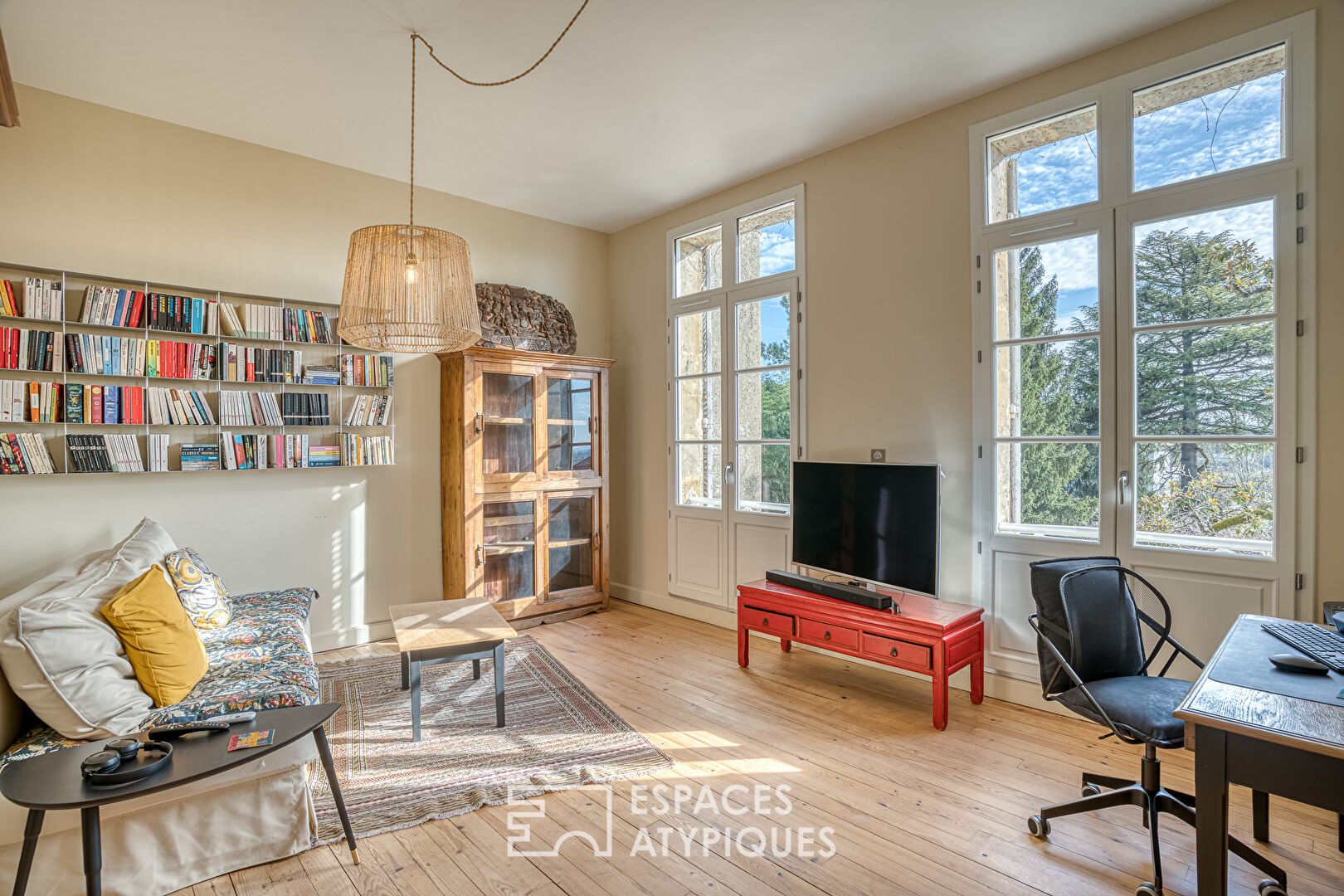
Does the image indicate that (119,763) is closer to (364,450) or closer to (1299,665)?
(364,450)

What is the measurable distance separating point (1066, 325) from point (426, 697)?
3.71 metres

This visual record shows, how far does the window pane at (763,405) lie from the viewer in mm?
4336

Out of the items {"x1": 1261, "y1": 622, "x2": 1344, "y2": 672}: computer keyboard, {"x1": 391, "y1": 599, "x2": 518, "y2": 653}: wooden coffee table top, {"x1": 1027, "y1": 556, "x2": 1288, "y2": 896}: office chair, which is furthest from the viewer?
{"x1": 391, "y1": 599, "x2": 518, "y2": 653}: wooden coffee table top

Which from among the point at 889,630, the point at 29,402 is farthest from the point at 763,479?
the point at 29,402

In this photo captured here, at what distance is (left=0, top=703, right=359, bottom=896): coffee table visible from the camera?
1556 mm

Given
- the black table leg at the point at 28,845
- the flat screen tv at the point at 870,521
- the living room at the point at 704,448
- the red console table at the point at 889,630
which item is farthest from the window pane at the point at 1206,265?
the black table leg at the point at 28,845

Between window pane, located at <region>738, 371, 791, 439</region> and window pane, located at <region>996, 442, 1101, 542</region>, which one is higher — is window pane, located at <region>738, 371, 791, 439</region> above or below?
above

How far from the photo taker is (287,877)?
204cm

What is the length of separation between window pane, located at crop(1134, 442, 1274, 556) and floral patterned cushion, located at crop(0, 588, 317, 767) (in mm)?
3574

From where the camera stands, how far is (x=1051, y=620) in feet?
7.54

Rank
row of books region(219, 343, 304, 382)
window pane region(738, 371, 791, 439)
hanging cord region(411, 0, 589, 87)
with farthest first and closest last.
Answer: window pane region(738, 371, 791, 439), row of books region(219, 343, 304, 382), hanging cord region(411, 0, 589, 87)

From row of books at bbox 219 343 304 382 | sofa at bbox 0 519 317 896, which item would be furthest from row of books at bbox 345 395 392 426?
sofa at bbox 0 519 317 896

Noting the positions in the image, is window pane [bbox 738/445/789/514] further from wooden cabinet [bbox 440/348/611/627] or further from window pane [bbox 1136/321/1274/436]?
window pane [bbox 1136/321/1274/436]

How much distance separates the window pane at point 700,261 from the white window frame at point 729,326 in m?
0.05
